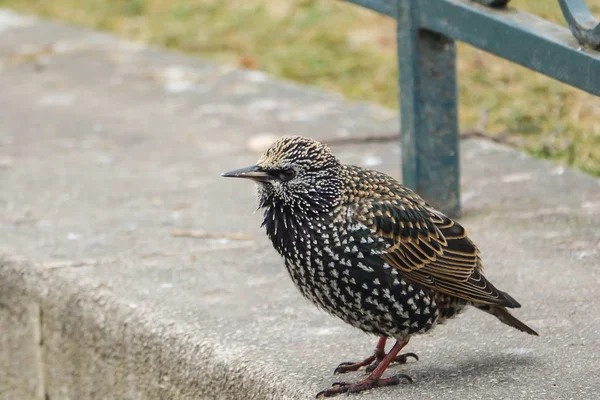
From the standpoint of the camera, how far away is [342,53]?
770 centimetres

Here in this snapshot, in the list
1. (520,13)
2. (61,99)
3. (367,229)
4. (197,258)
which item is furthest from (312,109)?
(367,229)

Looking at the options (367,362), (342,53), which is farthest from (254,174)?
(342,53)

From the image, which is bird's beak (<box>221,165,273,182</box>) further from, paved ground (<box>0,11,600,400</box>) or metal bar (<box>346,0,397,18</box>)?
metal bar (<box>346,0,397,18</box>)

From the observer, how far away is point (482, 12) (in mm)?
3979

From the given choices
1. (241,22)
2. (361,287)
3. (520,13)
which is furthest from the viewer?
(241,22)

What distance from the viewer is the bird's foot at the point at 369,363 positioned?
3.39m

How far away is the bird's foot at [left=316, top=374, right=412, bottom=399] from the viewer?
3.22 m

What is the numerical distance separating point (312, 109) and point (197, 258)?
2.03m

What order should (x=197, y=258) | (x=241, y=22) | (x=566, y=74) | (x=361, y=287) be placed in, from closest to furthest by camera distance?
(x=361, y=287), (x=566, y=74), (x=197, y=258), (x=241, y=22)

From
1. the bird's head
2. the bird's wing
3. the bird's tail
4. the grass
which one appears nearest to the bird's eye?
the bird's head

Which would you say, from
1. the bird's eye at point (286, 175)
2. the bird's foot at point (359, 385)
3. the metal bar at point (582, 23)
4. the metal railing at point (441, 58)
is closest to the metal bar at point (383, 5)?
the metal railing at point (441, 58)

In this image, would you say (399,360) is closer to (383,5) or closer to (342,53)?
(383,5)

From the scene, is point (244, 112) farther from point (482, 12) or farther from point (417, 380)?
point (417, 380)

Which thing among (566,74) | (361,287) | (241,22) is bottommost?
(241,22)
